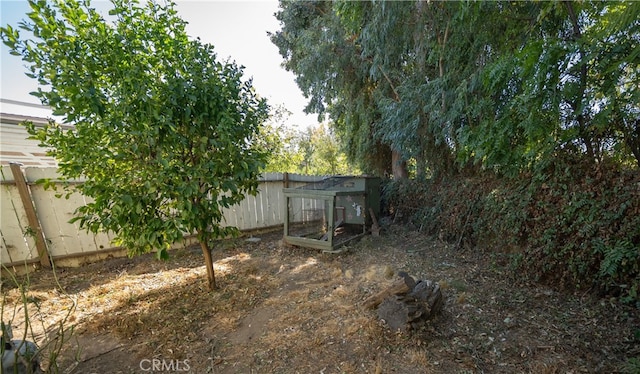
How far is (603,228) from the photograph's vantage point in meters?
2.40

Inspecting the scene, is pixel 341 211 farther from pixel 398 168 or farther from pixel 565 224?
pixel 565 224

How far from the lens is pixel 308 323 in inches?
88.4

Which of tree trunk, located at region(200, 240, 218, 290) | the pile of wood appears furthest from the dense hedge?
tree trunk, located at region(200, 240, 218, 290)

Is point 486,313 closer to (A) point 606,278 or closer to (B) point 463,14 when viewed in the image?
(A) point 606,278

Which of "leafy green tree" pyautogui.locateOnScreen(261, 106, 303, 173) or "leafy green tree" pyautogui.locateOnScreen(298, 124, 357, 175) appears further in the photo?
"leafy green tree" pyautogui.locateOnScreen(298, 124, 357, 175)

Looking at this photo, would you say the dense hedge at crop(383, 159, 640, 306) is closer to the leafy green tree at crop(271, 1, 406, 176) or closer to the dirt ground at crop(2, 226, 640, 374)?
the dirt ground at crop(2, 226, 640, 374)

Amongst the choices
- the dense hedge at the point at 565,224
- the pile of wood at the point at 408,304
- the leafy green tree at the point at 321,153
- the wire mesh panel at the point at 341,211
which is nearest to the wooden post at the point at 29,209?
the wire mesh panel at the point at 341,211

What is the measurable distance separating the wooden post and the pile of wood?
13.1ft

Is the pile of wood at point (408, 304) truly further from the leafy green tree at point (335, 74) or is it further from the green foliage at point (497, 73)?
the leafy green tree at point (335, 74)

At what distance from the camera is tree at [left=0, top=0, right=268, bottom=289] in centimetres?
181

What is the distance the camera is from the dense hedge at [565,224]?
2.30 m

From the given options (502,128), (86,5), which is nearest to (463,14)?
(502,128)

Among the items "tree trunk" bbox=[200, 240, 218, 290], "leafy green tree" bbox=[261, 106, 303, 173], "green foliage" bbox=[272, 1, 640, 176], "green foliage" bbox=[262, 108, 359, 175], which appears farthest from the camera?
"green foliage" bbox=[262, 108, 359, 175]

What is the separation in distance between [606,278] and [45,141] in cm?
516
